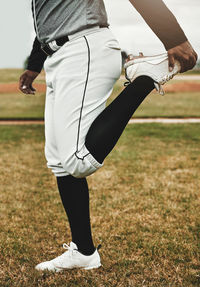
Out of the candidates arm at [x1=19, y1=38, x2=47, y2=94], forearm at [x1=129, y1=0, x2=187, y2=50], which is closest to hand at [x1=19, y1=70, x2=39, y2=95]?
arm at [x1=19, y1=38, x2=47, y2=94]

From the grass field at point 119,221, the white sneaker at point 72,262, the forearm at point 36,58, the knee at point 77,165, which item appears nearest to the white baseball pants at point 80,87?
the knee at point 77,165

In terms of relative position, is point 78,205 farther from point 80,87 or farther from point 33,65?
point 33,65

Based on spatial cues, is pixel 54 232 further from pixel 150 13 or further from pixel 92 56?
pixel 150 13

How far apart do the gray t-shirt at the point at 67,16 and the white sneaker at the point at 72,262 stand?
1.18 meters

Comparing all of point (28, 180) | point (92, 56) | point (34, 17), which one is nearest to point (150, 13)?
point (92, 56)

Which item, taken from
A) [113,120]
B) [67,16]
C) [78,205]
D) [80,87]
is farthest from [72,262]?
[67,16]

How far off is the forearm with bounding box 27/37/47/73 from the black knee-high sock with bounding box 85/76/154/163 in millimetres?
650

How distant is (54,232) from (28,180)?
6.14 ft

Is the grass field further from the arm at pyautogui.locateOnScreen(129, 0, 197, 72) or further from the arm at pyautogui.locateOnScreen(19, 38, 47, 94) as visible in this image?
the arm at pyautogui.locateOnScreen(129, 0, 197, 72)

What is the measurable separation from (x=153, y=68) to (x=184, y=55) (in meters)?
0.20

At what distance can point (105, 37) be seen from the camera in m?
2.08

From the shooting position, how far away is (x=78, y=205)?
7.54ft

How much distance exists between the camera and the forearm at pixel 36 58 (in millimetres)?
2492

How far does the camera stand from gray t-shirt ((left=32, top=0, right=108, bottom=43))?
2020 millimetres
